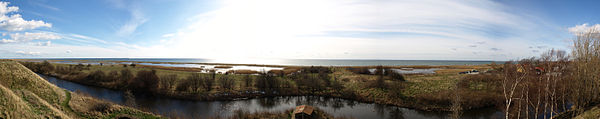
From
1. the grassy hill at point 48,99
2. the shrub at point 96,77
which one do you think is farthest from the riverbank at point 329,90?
the grassy hill at point 48,99

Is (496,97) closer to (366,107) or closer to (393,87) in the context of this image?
(393,87)

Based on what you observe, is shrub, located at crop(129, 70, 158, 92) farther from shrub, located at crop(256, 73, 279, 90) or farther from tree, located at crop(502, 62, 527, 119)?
tree, located at crop(502, 62, 527, 119)

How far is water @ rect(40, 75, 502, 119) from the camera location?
24.0m

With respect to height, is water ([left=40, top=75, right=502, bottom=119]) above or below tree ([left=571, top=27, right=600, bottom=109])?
below

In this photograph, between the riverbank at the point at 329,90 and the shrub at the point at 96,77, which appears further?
the shrub at the point at 96,77

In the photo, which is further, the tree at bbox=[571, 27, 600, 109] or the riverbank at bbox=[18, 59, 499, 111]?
the riverbank at bbox=[18, 59, 499, 111]

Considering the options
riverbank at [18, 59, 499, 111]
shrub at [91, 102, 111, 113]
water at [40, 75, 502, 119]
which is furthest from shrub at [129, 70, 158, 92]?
shrub at [91, 102, 111, 113]

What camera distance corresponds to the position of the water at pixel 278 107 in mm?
24031

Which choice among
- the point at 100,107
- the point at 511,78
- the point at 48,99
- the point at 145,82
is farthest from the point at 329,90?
the point at 48,99

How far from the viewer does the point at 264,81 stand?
38062 millimetres

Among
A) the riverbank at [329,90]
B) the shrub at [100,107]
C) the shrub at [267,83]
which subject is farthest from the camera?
the shrub at [267,83]

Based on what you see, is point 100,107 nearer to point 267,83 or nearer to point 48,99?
point 48,99

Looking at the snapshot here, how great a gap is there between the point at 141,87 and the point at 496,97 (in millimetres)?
51441

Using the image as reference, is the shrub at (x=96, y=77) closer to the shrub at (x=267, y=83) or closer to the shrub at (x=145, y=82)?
the shrub at (x=145, y=82)
